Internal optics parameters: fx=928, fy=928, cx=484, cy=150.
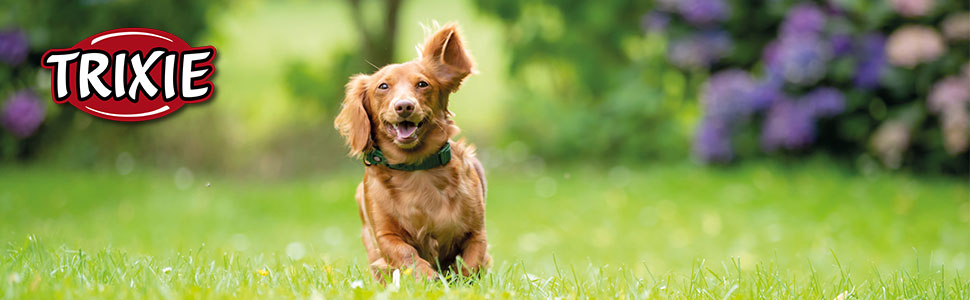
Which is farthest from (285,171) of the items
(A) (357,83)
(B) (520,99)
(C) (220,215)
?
(A) (357,83)

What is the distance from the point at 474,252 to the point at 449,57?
665 millimetres

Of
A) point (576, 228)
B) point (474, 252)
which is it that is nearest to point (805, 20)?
point (576, 228)

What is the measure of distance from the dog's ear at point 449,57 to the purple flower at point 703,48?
24.0 feet

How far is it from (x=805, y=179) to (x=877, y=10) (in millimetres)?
1740

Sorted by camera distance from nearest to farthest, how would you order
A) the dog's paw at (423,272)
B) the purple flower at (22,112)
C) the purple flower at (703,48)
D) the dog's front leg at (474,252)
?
the dog's paw at (423,272) < the dog's front leg at (474,252) < the purple flower at (703,48) < the purple flower at (22,112)

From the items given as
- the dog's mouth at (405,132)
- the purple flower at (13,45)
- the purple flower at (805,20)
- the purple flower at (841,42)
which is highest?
the purple flower at (805,20)

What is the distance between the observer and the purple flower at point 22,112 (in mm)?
10797

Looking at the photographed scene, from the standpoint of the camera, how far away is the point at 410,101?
2.87 meters

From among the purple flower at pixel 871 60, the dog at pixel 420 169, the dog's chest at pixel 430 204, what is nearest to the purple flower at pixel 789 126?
the purple flower at pixel 871 60

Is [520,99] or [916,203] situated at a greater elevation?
[520,99]

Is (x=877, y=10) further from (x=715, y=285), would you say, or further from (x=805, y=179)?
(x=715, y=285)

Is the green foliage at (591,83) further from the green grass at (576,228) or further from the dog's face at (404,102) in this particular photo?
the dog's face at (404,102)

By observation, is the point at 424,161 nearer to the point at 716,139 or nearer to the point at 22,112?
A: the point at 716,139

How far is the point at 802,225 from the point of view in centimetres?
793
